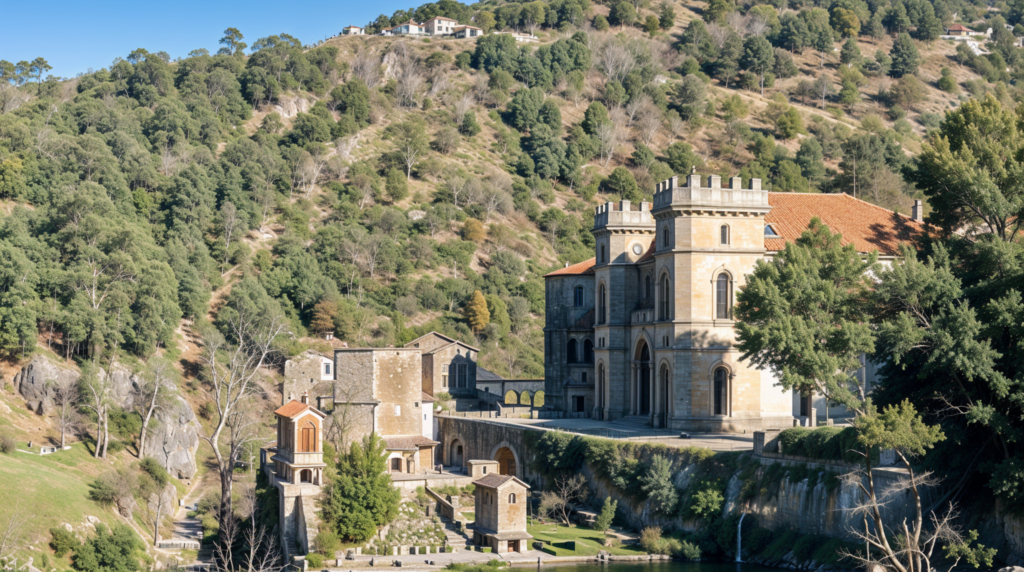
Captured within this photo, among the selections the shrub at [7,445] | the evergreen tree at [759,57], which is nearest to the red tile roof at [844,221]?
the shrub at [7,445]

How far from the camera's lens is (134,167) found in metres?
93.6

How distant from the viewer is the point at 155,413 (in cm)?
6353

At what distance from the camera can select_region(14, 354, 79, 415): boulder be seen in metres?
61.6

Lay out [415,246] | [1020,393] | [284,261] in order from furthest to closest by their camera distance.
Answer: [415,246] → [284,261] → [1020,393]

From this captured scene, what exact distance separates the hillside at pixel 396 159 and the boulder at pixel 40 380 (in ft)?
2.41

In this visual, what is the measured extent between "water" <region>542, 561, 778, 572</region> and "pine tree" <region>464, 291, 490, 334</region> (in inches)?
2138

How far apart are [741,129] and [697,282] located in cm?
8668

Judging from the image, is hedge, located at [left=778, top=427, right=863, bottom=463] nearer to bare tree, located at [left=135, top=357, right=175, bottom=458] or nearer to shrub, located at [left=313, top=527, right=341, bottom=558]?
shrub, located at [left=313, top=527, right=341, bottom=558]

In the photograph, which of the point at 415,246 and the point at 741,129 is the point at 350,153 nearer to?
the point at 415,246

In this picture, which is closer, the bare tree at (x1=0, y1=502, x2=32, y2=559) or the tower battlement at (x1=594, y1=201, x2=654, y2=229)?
the bare tree at (x1=0, y1=502, x2=32, y2=559)

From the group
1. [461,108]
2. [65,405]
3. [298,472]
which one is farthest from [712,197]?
[461,108]

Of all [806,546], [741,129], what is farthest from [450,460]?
[741,129]

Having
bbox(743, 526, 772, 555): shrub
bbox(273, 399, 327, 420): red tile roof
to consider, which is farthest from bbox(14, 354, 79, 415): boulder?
bbox(743, 526, 772, 555): shrub

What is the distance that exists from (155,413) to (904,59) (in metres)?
126
